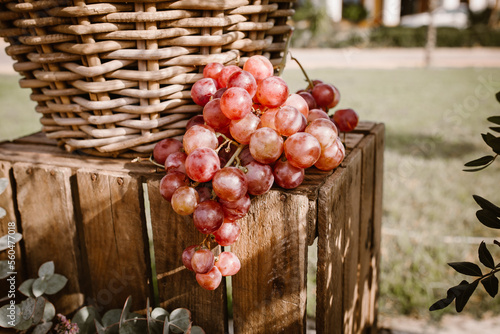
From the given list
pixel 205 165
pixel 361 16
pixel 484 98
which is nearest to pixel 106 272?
pixel 205 165

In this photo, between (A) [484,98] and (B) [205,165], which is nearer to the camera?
(B) [205,165]

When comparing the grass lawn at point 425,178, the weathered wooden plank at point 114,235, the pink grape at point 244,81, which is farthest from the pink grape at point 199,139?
the grass lawn at point 425,178

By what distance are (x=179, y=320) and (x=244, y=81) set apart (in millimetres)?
594

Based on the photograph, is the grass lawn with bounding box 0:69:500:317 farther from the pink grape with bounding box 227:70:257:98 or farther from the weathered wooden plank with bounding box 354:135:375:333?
the pink grape with bounding box 227:70:257:98

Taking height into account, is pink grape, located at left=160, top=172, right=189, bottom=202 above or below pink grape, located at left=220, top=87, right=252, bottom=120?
below

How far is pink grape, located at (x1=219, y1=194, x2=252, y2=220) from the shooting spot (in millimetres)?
869

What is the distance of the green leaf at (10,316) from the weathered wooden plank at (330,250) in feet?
2.43

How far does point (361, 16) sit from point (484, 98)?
12.4 meters

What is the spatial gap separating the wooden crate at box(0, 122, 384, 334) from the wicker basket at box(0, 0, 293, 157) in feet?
0.40

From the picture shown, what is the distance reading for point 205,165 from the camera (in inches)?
33.5

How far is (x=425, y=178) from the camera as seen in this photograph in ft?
11.2

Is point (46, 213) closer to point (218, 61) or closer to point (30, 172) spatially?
point (30, 172)

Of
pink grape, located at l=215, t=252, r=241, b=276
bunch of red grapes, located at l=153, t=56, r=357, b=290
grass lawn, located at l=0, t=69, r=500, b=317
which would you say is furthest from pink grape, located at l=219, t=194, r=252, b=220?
grass lawn, located at l=0, t=69, r=500, b=317

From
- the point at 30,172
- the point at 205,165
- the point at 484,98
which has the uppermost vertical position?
the point at 205,165
